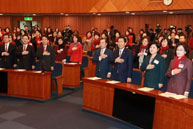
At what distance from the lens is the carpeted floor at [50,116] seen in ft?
14.2

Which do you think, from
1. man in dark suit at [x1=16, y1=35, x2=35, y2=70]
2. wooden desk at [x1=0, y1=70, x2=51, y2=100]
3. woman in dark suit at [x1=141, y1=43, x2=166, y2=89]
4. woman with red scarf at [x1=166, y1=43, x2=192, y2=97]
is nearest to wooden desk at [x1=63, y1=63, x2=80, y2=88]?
man in dark suit at [x1=16, y1=35, x2=35, y2=70]

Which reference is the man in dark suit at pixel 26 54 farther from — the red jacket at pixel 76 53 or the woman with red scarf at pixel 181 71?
the woman with red scarf at pixel 181 71

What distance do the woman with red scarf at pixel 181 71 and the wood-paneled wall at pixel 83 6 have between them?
7.39m

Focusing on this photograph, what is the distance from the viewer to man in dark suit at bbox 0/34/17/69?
6.40 m

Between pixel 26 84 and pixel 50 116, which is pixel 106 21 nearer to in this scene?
pixel 26 84

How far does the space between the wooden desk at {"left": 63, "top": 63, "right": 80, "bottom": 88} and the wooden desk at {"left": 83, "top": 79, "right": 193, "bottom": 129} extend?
1.95m

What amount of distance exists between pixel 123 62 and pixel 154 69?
77cm

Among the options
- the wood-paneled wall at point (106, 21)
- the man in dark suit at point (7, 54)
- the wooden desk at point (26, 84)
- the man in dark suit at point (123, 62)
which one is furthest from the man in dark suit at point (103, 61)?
the wood-paneled wall at point (106, 21)

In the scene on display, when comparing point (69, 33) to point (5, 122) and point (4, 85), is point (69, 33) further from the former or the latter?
point (5, 122)

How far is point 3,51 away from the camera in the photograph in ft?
21.2

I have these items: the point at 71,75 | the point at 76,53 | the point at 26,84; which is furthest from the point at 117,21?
the point at 26,84

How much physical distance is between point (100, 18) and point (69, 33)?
3.78 meters

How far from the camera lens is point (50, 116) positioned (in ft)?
15.8

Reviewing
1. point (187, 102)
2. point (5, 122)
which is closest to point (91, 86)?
point (5, 122)
